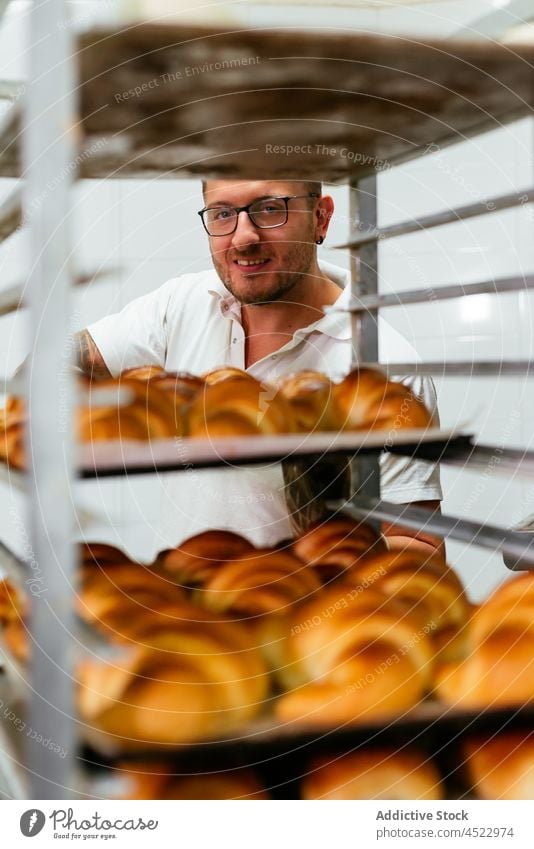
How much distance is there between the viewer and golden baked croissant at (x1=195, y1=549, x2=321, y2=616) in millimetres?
705

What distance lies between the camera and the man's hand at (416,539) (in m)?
0.80

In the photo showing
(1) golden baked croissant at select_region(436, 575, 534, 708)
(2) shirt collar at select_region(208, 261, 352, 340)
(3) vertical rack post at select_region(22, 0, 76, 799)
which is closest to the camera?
(3) vertical rack post at select_region(22, 0, 76, 799)

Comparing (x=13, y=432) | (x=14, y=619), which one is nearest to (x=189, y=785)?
(x=14, y=619)

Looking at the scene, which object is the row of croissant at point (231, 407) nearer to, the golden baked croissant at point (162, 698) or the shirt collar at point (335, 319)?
the shirt collar at point (335, 319)

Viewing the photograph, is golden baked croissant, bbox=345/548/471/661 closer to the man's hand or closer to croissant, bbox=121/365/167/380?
the man's hand

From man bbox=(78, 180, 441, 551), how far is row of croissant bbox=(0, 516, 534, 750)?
4 cm

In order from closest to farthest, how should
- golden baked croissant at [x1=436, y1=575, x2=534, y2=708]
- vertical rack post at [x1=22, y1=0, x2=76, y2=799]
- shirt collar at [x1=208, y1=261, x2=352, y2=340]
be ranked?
vertical rack post at [x1=22, y1=0, x2=76, y2=799]
golden baked croissant at [x1=436, y1=575, x2=534, y2=708]
shirt collar at [x1=208, y1=261, x2=352, y2=340]

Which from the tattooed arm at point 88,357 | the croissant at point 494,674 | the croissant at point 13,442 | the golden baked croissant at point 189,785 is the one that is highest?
the tattooed arm at point 88,357

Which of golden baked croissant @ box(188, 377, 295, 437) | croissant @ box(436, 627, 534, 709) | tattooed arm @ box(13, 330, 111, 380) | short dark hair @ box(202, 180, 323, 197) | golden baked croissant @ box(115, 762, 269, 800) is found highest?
short dark hair @ box(202, 180, 323, 197)

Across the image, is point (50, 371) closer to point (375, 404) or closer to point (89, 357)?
point (89, 357)

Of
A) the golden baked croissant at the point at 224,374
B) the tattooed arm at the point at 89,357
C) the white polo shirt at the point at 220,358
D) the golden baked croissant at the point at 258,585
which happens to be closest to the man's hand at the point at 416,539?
the white polo shirt at the point at 220,358

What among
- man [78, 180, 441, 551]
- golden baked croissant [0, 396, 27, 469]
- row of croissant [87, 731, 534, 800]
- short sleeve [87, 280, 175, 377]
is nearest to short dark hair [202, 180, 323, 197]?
man [78, 180, 441, 551]
